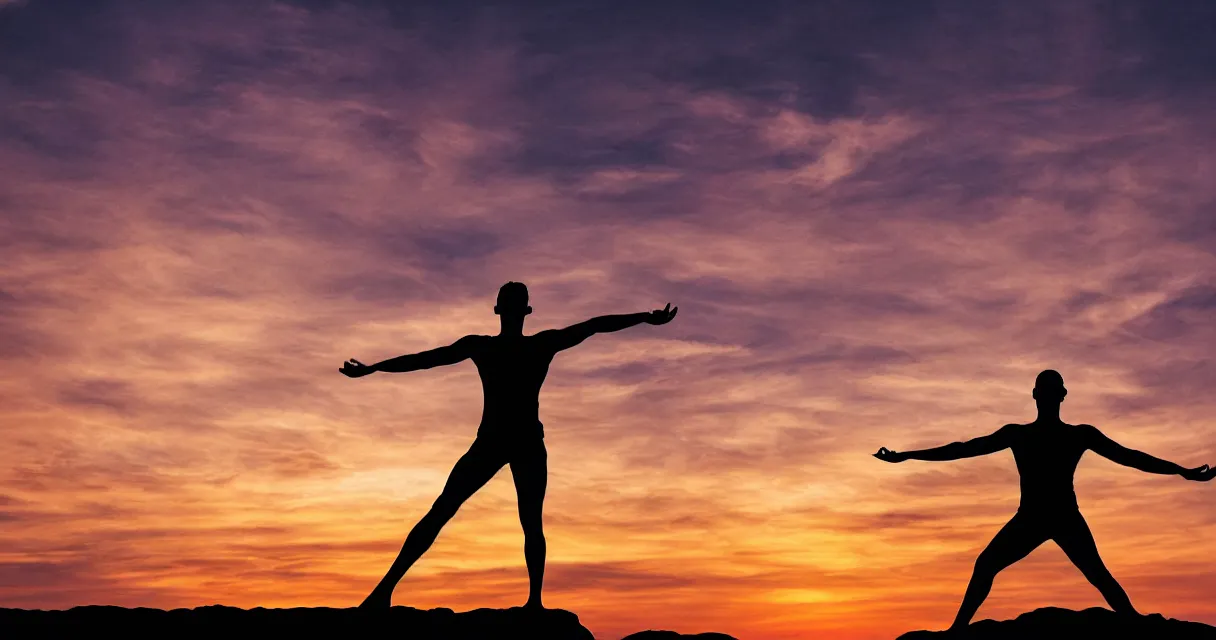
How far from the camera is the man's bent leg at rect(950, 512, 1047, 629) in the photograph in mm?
15586

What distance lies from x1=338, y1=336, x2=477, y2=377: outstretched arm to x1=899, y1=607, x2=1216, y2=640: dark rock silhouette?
6533 mm

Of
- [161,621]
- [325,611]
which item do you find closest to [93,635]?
[161,621]

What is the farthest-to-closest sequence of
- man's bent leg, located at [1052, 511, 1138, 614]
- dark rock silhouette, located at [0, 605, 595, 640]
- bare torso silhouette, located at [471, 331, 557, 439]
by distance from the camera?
man's bent leg, located at [1052, 511, 1138, 614] < bare torso silhouette, located at [471, 331, 557, 439] < dark rock silhouette, located at [0, 605, 595, 640]

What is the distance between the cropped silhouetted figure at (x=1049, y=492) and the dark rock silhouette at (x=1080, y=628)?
195 mm

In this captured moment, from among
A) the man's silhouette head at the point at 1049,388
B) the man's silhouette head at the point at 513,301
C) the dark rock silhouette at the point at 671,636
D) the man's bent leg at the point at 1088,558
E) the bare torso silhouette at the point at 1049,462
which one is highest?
the man's silhouette head at the point at 513,301

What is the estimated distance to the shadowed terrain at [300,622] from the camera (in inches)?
564

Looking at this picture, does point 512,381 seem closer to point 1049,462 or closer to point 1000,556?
point 1000,556

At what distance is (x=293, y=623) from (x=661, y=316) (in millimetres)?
5213

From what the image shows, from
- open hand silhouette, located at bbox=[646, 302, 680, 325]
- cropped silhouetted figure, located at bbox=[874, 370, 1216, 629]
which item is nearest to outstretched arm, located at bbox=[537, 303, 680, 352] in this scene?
open hand silhouette, located at bbox=[646, 302, 680, 325]

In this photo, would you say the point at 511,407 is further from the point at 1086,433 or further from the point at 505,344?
the point at 1086,433

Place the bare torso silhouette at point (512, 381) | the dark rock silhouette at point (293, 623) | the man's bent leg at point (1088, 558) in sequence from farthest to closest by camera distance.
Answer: the man's bent leg at point (1088, 558)
the bare torso silhouette at point (512, 381)
the dark rock silhouette at point (293, 623)

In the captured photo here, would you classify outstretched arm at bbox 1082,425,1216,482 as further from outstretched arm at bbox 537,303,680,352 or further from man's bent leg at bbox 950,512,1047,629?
outstretched arm at bbox 537,303,680,352

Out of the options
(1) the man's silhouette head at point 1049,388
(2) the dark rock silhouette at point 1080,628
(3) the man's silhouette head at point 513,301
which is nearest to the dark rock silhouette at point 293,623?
(3) the man's silhouette head at point 513,301

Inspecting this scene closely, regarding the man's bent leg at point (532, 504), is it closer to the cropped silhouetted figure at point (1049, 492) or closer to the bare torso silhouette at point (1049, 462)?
the cropped silhouetted figure at point (1049, 492)
